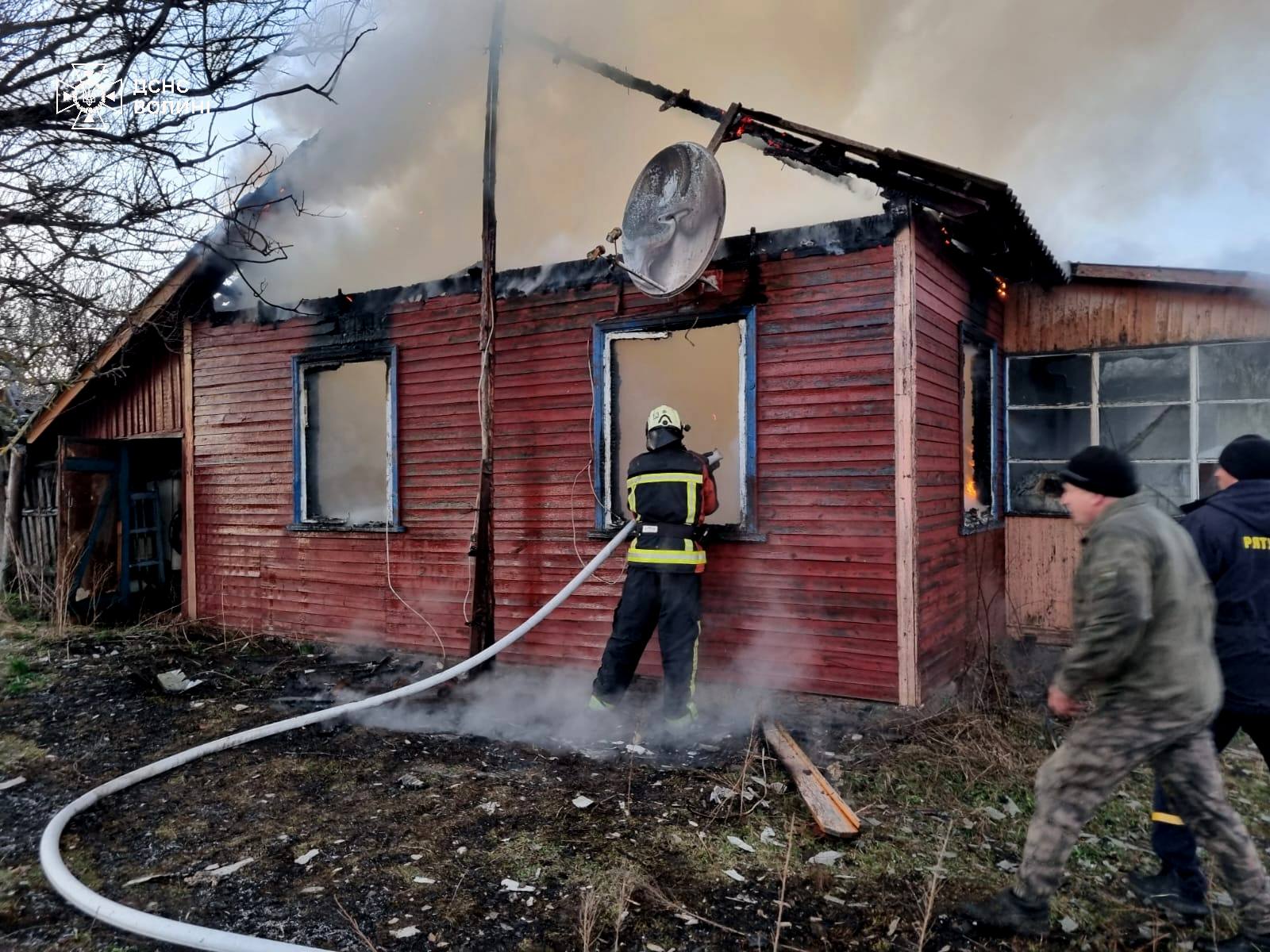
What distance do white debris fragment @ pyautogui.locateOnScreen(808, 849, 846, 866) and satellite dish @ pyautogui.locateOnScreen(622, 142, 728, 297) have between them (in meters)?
3.66

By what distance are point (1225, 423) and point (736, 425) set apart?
14.9ft

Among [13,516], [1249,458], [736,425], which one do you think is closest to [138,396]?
[13,516]

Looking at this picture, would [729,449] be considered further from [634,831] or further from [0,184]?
[0,184]

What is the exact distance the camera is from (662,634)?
561cm

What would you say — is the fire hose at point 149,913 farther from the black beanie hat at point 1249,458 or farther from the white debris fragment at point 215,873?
the black beanie hat at point 1249,458

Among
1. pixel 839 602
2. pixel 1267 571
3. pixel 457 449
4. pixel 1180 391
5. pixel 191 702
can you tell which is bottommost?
pixel 191 702

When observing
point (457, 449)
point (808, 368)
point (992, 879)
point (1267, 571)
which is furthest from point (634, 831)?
point (457, 449)

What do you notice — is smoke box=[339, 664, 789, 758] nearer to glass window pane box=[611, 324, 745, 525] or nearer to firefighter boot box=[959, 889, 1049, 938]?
glass window pane box=[611, 324, 745, 525]

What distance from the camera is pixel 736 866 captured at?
3.78 meters

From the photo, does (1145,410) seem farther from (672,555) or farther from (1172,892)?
(1172,892)

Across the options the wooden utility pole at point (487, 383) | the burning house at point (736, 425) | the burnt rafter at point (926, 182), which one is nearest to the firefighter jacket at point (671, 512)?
the burning house at point (736, 425)

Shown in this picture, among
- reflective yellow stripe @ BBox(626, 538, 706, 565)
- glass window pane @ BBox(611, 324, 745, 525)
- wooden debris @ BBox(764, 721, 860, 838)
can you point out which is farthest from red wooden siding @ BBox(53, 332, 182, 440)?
wooden debris @ BBox(764, 721, 860, 838)

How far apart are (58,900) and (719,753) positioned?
3.64m

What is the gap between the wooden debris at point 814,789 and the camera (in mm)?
4012
